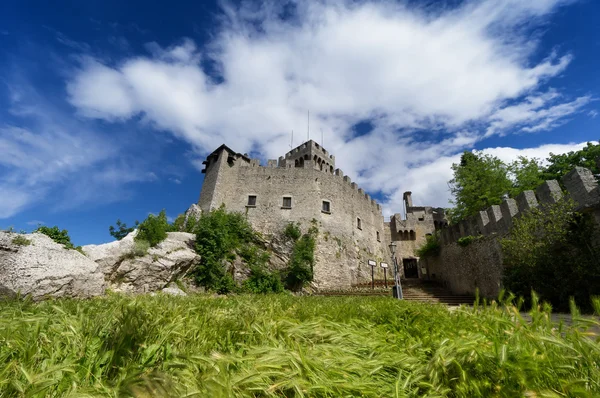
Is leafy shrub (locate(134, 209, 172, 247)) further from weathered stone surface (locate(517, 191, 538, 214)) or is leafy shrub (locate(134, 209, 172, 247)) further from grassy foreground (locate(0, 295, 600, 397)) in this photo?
weathered stone surface (locate(517, 191, 538, 214))

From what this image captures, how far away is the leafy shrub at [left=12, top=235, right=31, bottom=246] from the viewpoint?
10.4 m

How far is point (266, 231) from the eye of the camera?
74.3 ft

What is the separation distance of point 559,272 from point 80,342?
497 inches

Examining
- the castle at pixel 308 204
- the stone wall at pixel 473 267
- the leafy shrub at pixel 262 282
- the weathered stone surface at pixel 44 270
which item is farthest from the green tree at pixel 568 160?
the weathered stone surface at pixel 44 270

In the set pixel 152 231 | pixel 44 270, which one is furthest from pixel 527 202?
pixel 152 231

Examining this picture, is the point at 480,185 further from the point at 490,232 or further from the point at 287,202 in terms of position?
the point at 287,202

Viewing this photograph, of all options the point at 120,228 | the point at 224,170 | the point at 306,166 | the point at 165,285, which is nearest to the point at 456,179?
the point at 306,166

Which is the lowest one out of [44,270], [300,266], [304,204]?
[44,270]

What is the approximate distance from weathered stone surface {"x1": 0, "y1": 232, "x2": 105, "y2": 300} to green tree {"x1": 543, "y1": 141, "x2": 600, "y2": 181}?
33900mm

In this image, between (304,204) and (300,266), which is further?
(304,204)

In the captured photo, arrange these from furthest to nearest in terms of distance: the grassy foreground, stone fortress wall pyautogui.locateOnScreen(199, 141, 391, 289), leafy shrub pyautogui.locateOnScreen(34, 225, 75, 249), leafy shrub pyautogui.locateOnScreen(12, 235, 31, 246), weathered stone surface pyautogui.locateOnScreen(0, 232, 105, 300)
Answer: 1. stone fortress wall pyautogui.locateOnScreen(199, 141, 391, 289)
2. leafy shrub pyautogui.locateOnScreen(34, 225, 75, 249)
3. leafy shrub pyautogui.locateOnScreen(12, 235, 31, 246)
4. weathered stone surface pyautogui.locateOnScreen(0, 232, 105, 300)
5. the grassy foreground

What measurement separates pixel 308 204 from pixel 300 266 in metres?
6.12

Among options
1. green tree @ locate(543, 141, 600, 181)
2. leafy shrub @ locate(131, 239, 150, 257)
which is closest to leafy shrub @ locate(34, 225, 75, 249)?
leafy shrub @ locate(131, 239, 150, 257)

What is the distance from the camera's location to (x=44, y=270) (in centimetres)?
1025
